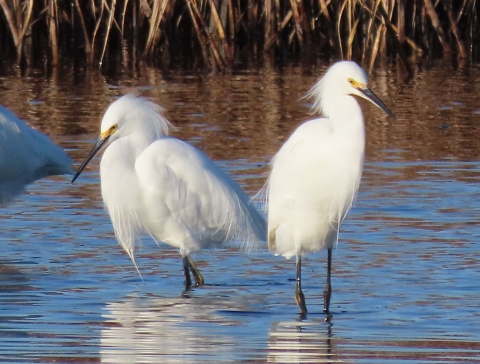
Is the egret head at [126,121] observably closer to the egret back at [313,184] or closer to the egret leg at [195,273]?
the egret leg at [195,273]

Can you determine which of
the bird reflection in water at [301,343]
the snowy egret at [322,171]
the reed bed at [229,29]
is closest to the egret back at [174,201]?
the snowy egret at [322,171]

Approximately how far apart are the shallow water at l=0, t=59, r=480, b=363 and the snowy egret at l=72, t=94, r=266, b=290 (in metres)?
0.28

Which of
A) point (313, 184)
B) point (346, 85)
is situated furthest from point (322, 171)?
point (346, 85)

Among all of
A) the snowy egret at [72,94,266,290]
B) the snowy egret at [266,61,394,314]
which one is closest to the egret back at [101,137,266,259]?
the snowy egret at [72,94,266,290]

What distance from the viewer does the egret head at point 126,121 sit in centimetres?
751

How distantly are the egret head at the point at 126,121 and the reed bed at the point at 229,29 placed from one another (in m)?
9.15

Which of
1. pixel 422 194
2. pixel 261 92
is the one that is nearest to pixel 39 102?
pixel 261 92

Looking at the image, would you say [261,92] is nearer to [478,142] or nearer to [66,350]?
[478,142]

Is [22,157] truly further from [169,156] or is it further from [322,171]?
[322,171]

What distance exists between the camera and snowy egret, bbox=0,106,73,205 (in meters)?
9.38

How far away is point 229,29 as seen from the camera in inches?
734

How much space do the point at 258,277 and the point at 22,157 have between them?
293 centimetres

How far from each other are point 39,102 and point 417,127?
5.27m

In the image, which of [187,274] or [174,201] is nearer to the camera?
[187,274]
